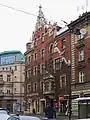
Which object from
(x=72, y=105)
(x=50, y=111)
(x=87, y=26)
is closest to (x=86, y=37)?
(x=87, y=26)

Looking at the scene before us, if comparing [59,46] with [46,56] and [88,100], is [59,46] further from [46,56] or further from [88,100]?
[88,100]

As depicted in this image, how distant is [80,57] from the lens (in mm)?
51062

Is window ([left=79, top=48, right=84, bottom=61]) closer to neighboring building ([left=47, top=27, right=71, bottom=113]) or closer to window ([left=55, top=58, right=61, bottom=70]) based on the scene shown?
neighboring building ([left=47, top=27, right=71, bottom=113])

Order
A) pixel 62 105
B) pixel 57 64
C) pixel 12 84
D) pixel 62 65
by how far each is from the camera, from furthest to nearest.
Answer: pixel 12 84 < pixel 57 64 < pixel 62 65 < pixel 62 105

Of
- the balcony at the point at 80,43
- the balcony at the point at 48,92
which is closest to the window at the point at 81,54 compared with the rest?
the balcony at the point at 80,43

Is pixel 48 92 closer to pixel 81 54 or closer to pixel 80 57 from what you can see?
pixel 80 57

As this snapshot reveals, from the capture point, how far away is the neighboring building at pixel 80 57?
48.6 meters

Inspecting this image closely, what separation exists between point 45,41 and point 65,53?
10638mm

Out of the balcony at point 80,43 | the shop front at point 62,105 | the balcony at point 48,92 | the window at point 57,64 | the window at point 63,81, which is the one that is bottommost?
the shop front at point 62,105

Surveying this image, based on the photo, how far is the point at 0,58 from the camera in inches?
4680

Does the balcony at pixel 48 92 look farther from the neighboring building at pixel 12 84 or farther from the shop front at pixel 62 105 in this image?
the neighboring building at pixel 12 84

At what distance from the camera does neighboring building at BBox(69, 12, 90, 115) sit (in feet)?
159

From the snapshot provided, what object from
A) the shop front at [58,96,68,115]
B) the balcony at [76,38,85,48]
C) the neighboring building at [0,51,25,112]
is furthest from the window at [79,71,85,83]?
the neighboring building at [0,51,25,112]

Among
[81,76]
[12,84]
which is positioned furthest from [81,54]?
[12,84]
